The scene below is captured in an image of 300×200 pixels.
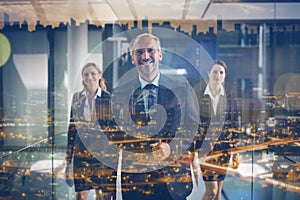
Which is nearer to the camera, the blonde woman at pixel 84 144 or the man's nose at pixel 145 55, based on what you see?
the man's nose at pixel 145 55

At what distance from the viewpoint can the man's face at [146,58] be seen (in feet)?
5.01

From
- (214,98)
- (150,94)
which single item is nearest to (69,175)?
(150,94)

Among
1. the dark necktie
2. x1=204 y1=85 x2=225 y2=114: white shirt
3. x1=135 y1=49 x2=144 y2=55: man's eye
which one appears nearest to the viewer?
the dark necktie

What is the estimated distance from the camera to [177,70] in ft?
5.40

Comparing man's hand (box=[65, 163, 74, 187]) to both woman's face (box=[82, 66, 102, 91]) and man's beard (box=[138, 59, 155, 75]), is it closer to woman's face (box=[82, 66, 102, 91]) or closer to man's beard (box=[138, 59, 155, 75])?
woman's face (box=[82, 66, 102, 91])

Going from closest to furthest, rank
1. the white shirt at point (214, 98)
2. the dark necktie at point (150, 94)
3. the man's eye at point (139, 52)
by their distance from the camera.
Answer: the dark necktie at point (150, 94)
the man's eye at point (139, 52)
the white shirt at point (214, 98)

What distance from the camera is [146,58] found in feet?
5.09

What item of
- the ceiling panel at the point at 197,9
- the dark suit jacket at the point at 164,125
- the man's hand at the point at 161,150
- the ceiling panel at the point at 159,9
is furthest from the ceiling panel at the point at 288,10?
the man's hand at the point at 161,150

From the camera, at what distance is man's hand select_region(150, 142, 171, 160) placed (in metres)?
1.61

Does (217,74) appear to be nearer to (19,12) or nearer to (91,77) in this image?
(91,77)

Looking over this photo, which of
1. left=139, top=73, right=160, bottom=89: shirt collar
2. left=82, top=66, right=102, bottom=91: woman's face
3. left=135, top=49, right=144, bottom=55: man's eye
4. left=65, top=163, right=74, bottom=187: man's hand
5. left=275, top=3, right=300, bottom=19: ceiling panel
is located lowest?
left=65, top=163, right=74, bottom=187: man's hand

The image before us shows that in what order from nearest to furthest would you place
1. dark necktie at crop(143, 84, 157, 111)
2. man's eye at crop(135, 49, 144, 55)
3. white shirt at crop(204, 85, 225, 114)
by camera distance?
dark necktie at crop(143, 84, 157, 111) < man's eye at crop(135, 49, 144, 55) < white shirt at crop(204, 85, 225, 114)
